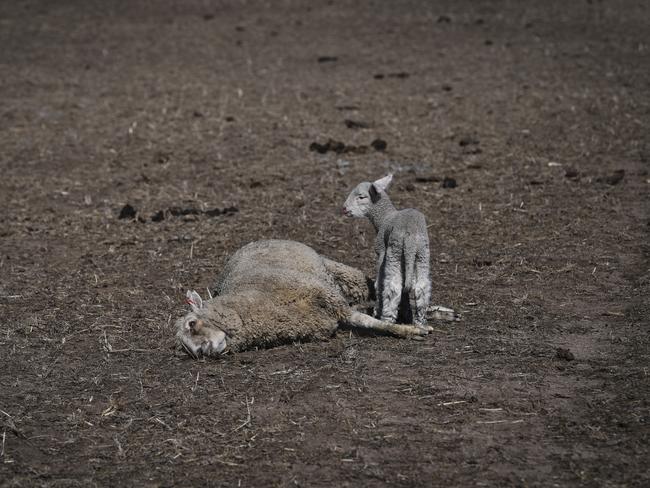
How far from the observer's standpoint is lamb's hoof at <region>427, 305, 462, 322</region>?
7871 millimetres

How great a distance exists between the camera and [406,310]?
25.5 feet

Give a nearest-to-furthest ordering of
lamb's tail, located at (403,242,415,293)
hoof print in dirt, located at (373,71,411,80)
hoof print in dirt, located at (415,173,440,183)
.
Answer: lamb's tail, located at (403,242,415,293)
hoof print in dirt, located at (415,173,440,183)
hoof print in dirt, located at (373,71,411,80)

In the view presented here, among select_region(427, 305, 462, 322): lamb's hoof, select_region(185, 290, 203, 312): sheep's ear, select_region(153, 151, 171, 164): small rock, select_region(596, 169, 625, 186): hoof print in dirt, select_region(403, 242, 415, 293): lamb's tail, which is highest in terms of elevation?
select_region(403, 242, 415, 293): lamb's tail

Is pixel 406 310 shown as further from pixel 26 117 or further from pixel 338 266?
pixel 26 117

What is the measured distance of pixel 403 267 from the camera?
7.53 metres

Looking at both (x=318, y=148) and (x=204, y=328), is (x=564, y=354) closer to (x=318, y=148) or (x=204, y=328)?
(x=204, y=328)

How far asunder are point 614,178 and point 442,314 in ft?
16.3

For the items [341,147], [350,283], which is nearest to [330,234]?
[350,283]

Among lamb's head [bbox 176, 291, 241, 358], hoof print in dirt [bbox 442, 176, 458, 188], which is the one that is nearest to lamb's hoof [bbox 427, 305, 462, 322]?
lamb's head [bbox 176, 291, 241, 358]

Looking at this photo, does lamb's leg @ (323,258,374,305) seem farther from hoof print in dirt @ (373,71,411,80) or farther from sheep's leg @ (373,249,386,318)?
hoof print in dirt @ (373,71,411,80)

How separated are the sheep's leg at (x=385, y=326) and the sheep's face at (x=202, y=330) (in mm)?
994

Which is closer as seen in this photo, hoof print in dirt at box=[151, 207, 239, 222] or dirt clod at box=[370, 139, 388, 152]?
hoof print in dirt at box=[151, 207, 239, 222]

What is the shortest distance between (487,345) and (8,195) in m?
7.58

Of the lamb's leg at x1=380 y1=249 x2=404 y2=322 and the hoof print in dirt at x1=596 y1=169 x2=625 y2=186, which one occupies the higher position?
the lamb's leg at x1=380 y1=249 x2=404 y2=322
